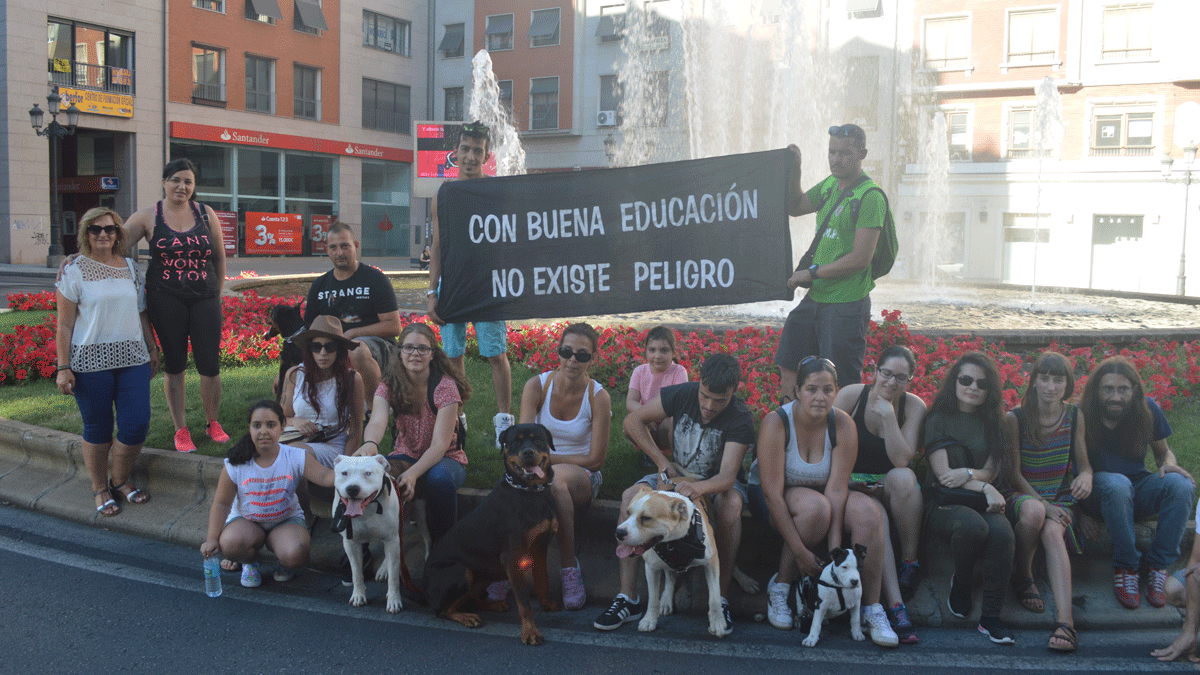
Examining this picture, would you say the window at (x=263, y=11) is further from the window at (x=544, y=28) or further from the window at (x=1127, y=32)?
the window at (x=1127, y=32)

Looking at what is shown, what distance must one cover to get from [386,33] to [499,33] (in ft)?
17.3

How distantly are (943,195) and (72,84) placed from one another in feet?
104

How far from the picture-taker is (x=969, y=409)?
14.9ft

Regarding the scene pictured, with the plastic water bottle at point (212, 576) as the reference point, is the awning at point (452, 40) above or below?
above

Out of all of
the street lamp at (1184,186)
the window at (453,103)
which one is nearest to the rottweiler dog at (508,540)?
the street lamp at (1184,186)

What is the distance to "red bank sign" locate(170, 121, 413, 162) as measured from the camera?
34250mm

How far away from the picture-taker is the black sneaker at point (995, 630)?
4.02m

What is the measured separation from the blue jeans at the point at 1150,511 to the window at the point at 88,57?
34.7 metres

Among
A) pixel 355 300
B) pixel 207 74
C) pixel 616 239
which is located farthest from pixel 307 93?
pixel 616 239

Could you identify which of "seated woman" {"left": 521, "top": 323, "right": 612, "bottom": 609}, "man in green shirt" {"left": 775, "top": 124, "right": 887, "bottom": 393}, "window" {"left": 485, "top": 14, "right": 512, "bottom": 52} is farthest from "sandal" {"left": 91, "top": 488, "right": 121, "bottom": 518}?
"window" {"left": 485, "top": 14, "right": 512, "bottom": 52}

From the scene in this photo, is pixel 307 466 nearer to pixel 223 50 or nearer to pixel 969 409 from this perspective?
pixel 969 409

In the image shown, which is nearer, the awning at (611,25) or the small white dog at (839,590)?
the small white dog at (839,590)

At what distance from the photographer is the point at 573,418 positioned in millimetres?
4941

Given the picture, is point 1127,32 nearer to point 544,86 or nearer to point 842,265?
point 544,86
